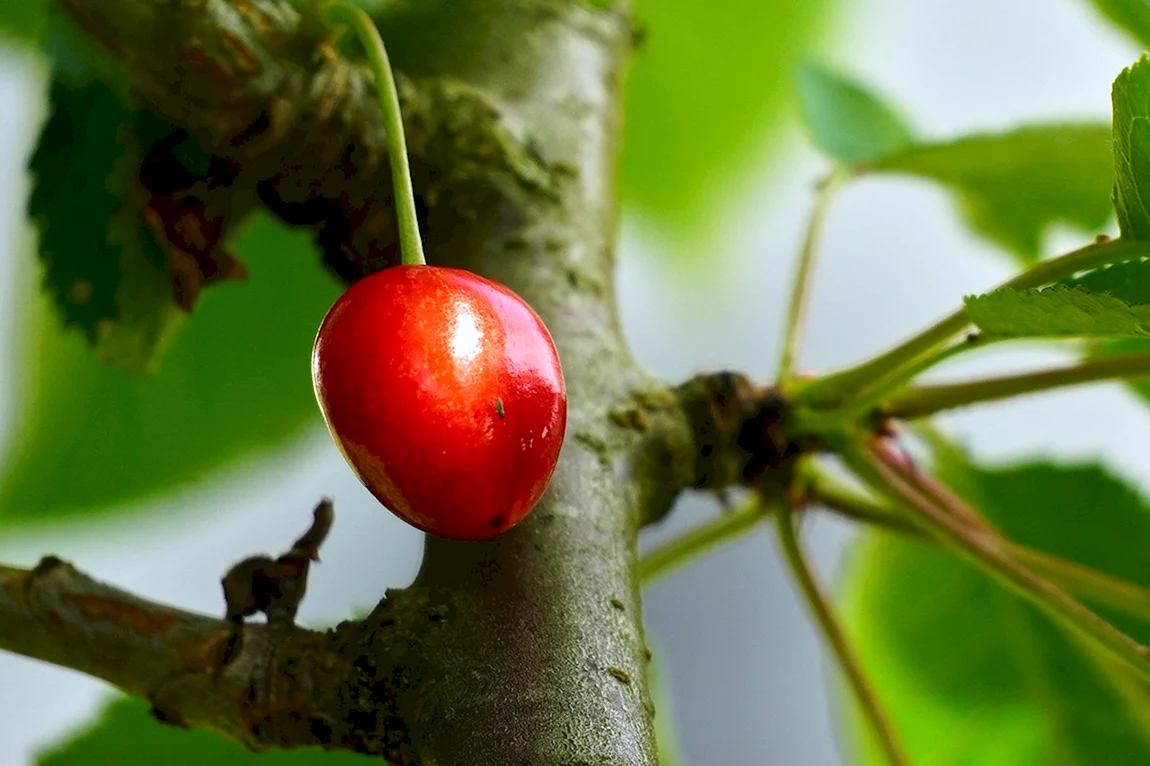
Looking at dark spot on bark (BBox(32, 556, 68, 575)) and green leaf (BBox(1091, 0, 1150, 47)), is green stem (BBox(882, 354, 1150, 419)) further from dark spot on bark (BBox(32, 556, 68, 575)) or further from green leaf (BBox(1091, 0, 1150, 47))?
dark spot on bark (BBox(32, 556, 68, 575))

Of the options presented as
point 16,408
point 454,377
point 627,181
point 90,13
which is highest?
point 627,181

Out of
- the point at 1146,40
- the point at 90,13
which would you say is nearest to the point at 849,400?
the point at 1146,40

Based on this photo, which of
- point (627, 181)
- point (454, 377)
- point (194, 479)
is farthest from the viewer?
point (627, 181)

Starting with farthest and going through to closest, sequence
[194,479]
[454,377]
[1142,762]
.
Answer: [194,479]
[1142,762]
[454,377]

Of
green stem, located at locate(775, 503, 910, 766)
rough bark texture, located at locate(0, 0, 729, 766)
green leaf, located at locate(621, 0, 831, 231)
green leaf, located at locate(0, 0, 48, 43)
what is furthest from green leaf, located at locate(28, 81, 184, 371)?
green leaf, located at locate(621, 0, 831, 231)

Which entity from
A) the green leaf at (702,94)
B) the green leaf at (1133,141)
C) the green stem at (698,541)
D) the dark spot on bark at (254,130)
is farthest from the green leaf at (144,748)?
the green leaf at (702,94)

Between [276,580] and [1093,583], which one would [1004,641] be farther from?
[276,580]

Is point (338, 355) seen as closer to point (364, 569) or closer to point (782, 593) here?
point (364, 569)
